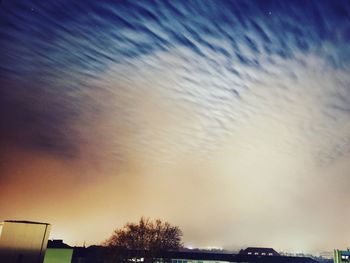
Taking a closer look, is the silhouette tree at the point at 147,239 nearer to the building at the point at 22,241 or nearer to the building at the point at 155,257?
the building at the point at 155,257

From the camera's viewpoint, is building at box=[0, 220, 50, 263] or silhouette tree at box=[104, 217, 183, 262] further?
silhouette tree at box=[104, 217, 183, 262]

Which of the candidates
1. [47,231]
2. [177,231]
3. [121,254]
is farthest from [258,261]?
[47,231]

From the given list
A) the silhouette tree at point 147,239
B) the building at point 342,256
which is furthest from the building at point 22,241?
the building at point 342,256

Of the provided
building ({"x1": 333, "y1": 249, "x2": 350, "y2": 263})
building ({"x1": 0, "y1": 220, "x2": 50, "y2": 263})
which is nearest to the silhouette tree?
building ({"x1": 0, "y1": 220, "x2": 50, "y2": 263})

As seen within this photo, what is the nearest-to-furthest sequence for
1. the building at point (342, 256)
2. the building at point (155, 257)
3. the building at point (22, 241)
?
the building at point (22, 241), the building at point (155, 257), the building at point (342, 256)

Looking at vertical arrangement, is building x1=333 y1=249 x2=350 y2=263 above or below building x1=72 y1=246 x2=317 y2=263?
above

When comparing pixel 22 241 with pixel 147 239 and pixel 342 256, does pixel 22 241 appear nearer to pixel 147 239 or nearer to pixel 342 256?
pixel 147 239

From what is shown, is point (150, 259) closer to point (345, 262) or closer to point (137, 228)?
point (137, 228)

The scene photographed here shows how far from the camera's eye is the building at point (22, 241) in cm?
2820

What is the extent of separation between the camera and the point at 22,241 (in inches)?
1161

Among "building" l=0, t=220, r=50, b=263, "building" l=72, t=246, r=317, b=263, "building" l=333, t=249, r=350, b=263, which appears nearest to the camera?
"building" l=0, t=220, r=50, b=263

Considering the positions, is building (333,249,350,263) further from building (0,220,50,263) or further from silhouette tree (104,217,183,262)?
building (0,220,50,263)

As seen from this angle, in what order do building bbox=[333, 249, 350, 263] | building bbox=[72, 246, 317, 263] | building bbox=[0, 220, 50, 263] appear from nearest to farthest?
building bbox=[0, 220, 50, 263], building bbox=[72, 246, 317, 263], building bbox=[333, 249, 350, 263]

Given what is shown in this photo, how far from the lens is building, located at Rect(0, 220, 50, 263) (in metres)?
28.2
